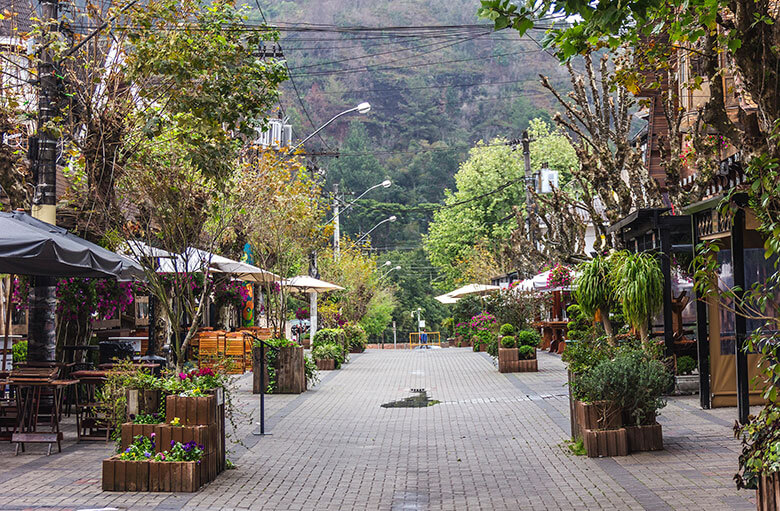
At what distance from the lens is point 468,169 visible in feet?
201

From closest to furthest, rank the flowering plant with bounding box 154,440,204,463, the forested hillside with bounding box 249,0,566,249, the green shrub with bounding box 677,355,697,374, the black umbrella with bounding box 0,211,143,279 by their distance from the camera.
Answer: the flowering plant with bounding box 154,440,204,463
the black umbrella with bounding box 0,211,143,279
the green shrub with bounding box 677,355,697,374
the forested hillside with bounding box 249,0,566,249

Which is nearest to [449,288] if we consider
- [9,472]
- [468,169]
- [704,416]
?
[468,169]

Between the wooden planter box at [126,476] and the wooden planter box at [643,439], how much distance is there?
5.03 m

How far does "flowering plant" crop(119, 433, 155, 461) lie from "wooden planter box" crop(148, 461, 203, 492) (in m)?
0.20

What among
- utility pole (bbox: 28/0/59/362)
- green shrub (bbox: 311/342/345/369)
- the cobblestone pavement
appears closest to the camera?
the cobblestone pavement

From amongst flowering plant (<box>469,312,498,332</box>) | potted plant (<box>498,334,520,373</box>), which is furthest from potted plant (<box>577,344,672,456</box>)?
flowering plant (<box>469,312,498,332</box>)

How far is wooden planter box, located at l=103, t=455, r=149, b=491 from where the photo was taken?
813 centimetres

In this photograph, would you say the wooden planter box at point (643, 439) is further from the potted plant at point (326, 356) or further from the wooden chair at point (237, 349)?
the potted plant at point (326, 356)

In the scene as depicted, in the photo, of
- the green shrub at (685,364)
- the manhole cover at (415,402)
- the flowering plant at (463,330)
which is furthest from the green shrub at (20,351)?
the flowering plant at (463,330)

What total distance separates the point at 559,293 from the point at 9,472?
2336 centimetres

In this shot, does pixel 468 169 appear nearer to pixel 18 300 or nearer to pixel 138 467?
pixel 18 300

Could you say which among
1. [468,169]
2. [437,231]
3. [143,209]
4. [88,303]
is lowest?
[88,303]

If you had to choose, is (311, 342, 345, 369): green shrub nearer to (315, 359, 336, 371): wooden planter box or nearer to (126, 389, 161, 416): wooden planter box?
(315, 359, 336, 371): wooden planter box

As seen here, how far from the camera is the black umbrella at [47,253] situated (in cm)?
976
